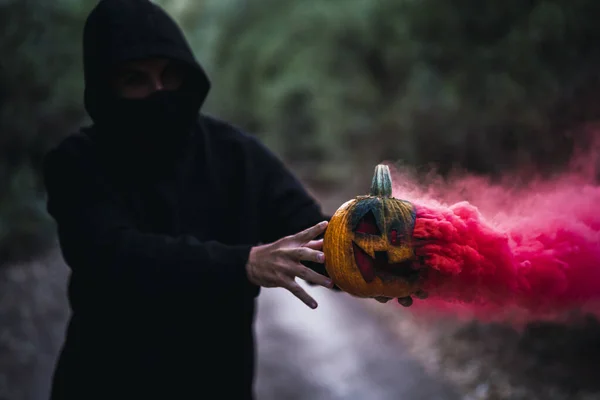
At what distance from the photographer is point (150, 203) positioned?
323cm

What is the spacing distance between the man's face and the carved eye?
1448mm

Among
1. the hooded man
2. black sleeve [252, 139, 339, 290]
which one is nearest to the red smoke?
the hooded man

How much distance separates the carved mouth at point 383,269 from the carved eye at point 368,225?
8 cm

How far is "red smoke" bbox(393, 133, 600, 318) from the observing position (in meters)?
2.20

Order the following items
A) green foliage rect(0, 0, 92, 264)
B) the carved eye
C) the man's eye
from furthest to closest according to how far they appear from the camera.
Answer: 1. green foliage rect(0, 0, 92, 264)
2. the man's eye
3. the carved eye

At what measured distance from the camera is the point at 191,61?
3.29 m

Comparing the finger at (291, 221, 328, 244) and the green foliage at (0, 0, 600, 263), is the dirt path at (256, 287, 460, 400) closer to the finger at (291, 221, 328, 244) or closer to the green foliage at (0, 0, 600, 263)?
the green foliage at (0, 0, 600, 263)

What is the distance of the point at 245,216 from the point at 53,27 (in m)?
6.00

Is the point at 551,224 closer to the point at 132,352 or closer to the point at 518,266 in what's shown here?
the point at 518,266

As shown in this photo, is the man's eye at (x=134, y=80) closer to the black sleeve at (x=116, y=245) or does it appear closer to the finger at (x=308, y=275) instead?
the black sleeve at (x=116, y=245)

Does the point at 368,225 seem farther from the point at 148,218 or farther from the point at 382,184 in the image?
the point at 148,218

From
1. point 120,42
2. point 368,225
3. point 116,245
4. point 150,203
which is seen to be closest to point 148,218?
point 150,203

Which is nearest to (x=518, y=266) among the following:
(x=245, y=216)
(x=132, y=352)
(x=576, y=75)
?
(x=245, y=216)

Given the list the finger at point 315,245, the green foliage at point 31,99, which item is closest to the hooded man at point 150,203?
the finger at point 315,245
